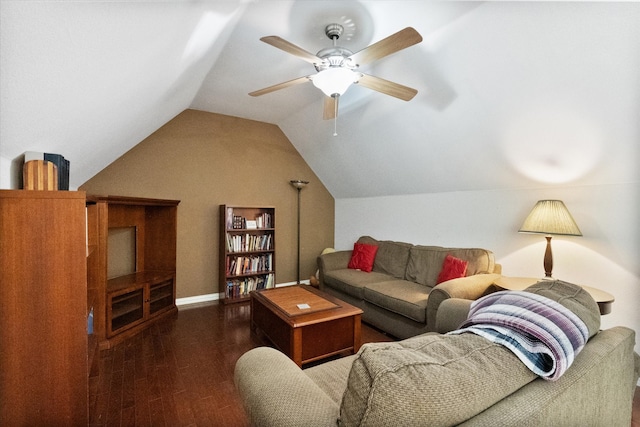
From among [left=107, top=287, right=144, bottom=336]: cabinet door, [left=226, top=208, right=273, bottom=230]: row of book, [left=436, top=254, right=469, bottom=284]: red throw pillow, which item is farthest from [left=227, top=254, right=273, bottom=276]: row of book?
[left=436, top=254, right=469, bottom=284]: red throw pillow

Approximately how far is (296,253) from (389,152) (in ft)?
7.67

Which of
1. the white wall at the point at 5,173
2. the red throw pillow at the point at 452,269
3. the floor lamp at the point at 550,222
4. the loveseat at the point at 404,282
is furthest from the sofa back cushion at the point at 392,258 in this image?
the white wall at the point at 5,173

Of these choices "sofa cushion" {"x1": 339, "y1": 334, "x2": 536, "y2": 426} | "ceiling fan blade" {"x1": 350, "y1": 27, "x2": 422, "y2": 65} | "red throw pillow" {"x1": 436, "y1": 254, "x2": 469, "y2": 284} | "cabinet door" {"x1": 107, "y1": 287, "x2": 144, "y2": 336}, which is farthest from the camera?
"red throw pillow" {"x1": 436, "y1": 254, "x2": 469, "y2": 284}

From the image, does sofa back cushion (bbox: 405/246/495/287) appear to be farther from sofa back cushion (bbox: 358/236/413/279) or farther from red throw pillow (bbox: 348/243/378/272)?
red throw pillow (bbox: 348/243/378/272)

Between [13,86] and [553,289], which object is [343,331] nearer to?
[553,289]

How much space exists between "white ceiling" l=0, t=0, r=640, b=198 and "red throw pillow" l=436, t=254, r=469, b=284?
90 cm

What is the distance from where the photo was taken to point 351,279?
142 inches

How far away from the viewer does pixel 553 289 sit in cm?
122

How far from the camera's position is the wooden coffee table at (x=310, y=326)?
7.36ft

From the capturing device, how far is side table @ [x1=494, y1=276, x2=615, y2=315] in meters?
1.95

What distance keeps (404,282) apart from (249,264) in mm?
2201

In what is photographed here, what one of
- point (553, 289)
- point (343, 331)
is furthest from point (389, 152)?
point (553, 289)

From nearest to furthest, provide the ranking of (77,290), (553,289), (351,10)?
1. (553,289)
2. (77,290)
3. (351,10)

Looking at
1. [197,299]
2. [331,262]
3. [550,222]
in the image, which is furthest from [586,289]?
[197,299]
